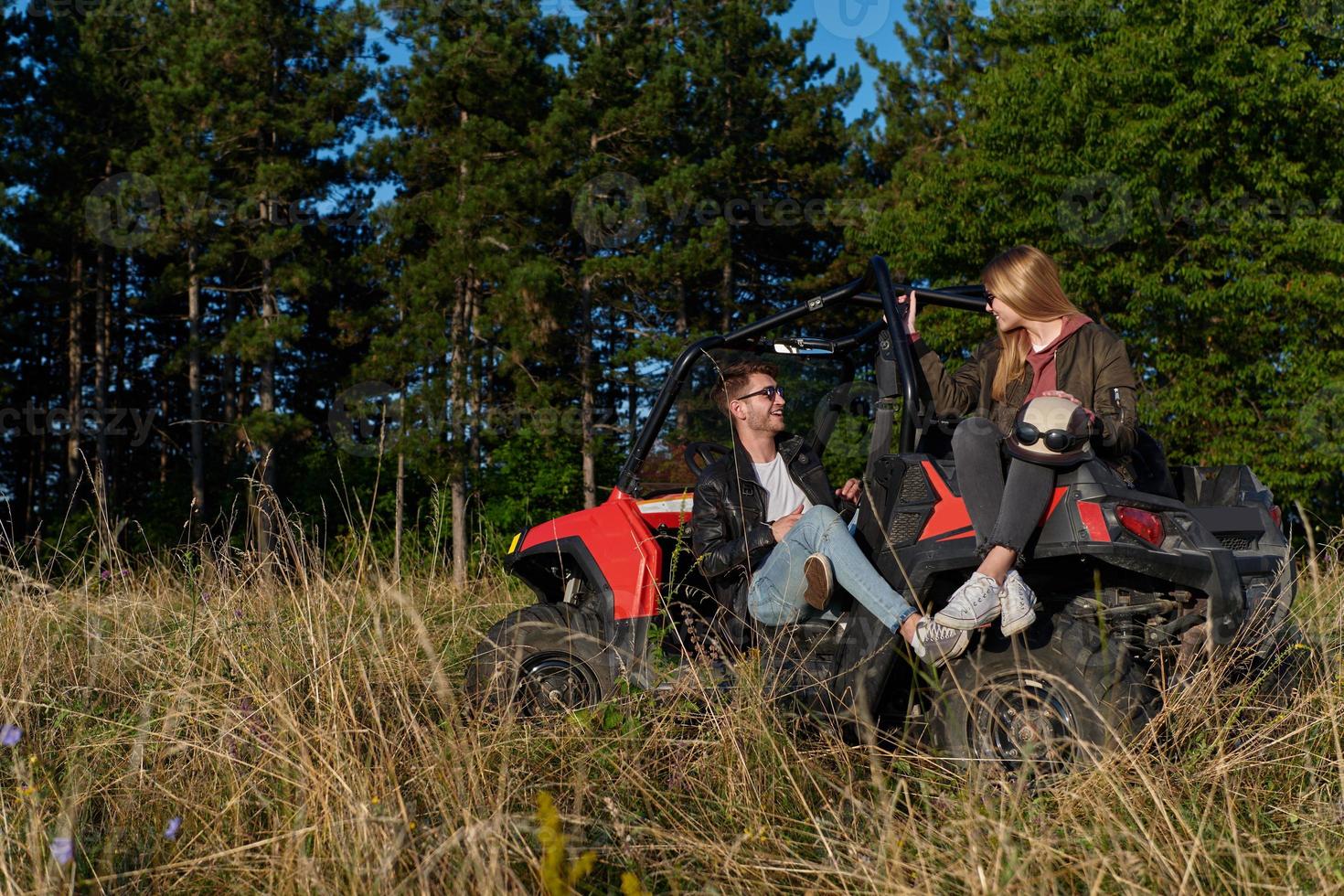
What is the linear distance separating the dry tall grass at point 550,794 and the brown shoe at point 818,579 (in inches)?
13.5

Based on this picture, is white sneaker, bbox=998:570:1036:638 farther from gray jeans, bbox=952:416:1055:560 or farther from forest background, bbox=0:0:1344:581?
forest background, bbox=0:0:1344:581

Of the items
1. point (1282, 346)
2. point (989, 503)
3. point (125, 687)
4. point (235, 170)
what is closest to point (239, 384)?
point (235, 170)

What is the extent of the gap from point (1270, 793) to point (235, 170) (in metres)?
25.1

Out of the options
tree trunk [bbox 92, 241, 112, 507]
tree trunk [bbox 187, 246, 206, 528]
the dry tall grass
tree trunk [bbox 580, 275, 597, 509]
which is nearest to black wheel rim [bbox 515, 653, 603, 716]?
the dry tall grass

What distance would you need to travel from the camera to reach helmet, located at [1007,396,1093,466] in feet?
10.0

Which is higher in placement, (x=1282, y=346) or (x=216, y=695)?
(x=1282, y=346)

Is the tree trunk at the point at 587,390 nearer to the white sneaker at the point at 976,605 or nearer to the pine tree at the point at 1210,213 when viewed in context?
the pine tree at the point at 1210,213

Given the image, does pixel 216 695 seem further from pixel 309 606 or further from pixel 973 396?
pixel 973 396

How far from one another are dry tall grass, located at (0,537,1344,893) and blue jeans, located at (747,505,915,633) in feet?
1.24

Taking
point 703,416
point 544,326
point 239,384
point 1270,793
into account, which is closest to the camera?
point 1270,793

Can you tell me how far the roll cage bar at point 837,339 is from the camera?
3957 millimetres

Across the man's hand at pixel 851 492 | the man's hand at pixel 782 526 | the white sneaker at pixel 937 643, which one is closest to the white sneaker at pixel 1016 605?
the white sneaker at pixel 937 643

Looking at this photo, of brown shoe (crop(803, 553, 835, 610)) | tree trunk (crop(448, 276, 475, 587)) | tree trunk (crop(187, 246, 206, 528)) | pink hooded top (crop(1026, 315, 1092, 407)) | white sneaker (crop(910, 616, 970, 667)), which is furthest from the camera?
tree trunk (crop(187, 246, 206, 528))

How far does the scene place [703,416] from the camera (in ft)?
15.2
